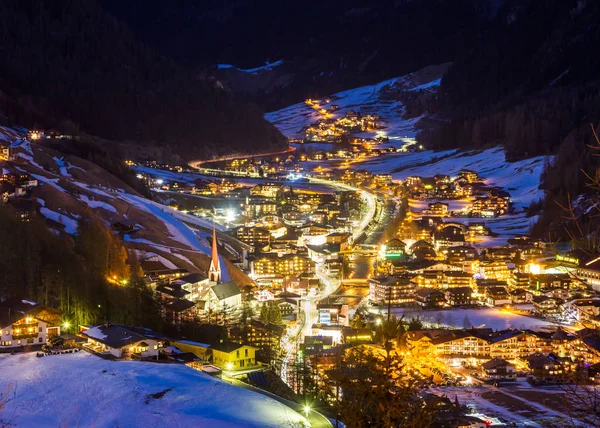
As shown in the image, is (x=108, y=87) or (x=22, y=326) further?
(x=108, y=87)

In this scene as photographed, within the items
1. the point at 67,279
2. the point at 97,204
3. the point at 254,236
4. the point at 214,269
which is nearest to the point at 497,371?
the point at 214,269

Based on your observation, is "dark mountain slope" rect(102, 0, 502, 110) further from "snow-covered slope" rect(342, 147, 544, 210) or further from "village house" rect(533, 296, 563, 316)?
"village house" rect(533, 296, 563, 316)

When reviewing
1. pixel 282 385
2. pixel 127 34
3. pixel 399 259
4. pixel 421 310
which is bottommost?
pixel 282 385

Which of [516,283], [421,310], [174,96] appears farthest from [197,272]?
[174,96]

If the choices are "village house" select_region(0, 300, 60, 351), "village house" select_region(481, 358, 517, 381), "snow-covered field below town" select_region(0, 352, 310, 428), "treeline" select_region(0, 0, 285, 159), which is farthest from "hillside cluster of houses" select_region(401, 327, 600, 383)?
"treeline" select_region(0, 0, 285, 159)

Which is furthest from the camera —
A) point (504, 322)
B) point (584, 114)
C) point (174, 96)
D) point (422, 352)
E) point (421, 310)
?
point (174, 96)

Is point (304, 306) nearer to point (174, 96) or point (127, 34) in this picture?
point (174, 96)

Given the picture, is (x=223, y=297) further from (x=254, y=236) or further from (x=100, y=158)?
(x=100, y=158)
